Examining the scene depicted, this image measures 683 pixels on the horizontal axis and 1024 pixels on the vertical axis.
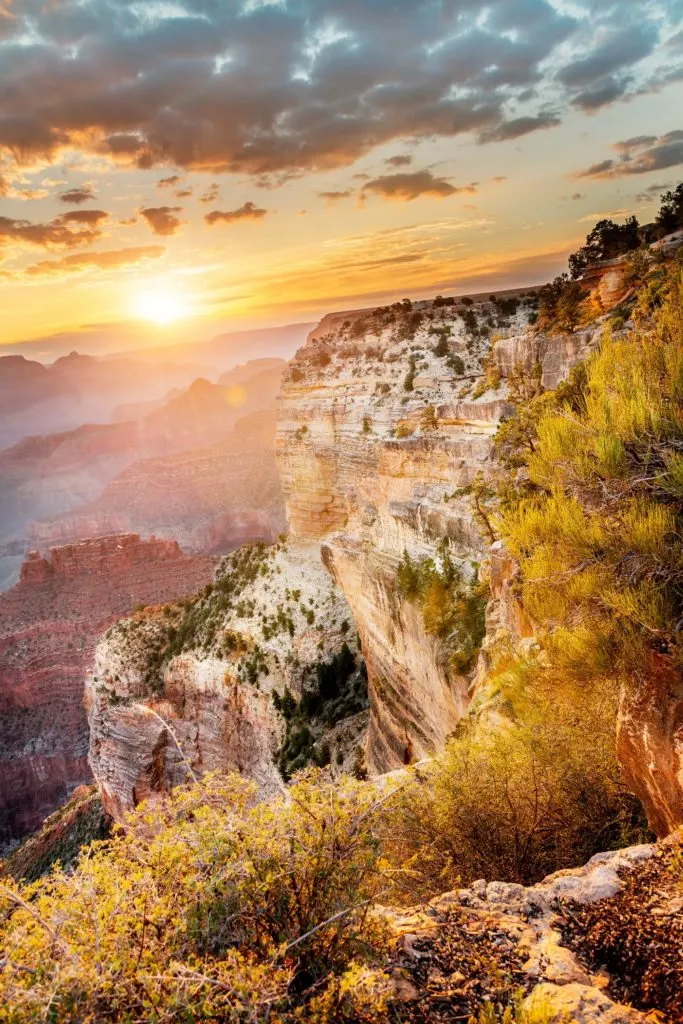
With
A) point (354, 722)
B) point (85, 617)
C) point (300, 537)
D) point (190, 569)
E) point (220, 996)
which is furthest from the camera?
point (190, 569)

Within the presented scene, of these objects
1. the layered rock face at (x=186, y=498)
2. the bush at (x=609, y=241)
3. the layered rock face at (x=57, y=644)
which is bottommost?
the layered rock face at (x=57, y=644)

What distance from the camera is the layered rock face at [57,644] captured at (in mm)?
50375

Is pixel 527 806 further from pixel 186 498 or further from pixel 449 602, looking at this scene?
pixel 186 498

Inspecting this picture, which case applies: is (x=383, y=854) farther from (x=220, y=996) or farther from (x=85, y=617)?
(x=85, y=617)

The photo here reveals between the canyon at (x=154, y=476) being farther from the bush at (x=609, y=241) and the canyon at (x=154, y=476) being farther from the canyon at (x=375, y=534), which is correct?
the bush at (x=609, y=241)

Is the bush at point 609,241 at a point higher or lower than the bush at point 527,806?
higher

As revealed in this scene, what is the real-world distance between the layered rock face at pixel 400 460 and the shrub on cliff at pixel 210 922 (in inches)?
237

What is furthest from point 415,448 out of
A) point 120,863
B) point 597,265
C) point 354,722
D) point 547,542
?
point 120,863

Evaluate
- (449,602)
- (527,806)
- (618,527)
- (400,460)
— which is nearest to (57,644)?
(400,460)

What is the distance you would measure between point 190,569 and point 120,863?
60.7m

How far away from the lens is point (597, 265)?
16.6m

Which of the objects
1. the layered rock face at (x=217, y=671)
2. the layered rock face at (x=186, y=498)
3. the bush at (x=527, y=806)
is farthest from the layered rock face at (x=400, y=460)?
the layered rock face at (x=186, y=498)

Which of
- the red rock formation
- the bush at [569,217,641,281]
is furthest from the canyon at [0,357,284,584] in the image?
the red rock formation

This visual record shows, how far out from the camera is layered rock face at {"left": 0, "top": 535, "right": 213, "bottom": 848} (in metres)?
50.4
